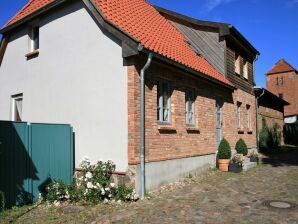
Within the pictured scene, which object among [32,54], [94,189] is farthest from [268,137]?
[94,189]

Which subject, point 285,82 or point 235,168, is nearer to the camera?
point 235,168

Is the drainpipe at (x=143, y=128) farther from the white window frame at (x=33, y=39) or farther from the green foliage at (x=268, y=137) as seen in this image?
the green foliage at (x=268, y=137)

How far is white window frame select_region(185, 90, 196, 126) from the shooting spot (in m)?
11.5

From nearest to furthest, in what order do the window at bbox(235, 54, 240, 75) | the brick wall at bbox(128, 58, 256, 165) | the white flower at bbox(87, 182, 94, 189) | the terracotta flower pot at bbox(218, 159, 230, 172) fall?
1. the white flower at bbox(87, 182, 94, 189)
2. the brick wall at bbox(128, 58, 256, 165)
3. the terracotta flower pot at bbox(218, 159, 230, 172)
4. the window at bbox(235, 54, 240, 75)

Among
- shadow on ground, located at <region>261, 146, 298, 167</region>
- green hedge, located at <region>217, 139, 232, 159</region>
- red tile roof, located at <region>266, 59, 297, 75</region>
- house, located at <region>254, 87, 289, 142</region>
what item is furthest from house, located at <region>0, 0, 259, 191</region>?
red tile roof, located at <region>266, 59, 297, 75</region>

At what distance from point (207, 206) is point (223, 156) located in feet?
19.4

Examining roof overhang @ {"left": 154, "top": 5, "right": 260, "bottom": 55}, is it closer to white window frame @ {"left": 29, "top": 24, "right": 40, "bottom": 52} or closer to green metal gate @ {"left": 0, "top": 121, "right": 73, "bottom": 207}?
white window frame @ {"left": 29, "top": 24, "right": 40, "bottom": 52}

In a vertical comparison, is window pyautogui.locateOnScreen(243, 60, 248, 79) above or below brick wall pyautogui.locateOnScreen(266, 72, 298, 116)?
below

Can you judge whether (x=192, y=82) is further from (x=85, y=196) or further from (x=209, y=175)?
(x=85, y=196)

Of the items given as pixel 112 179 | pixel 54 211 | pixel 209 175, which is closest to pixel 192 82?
pixel 209 175

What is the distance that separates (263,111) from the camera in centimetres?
2322

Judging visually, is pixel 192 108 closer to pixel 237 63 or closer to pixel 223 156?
pixel 223 156

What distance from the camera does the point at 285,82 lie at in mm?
56469

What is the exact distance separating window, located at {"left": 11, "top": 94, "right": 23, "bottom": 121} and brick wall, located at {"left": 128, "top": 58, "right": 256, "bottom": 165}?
18.0ft
